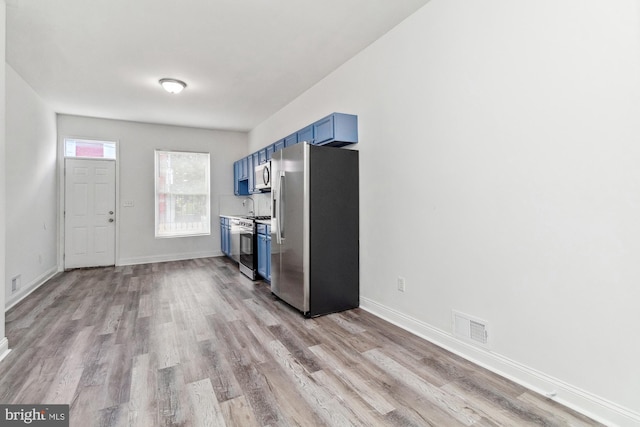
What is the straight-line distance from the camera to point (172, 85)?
4.03m

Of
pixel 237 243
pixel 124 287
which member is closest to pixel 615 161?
pixel 237 243

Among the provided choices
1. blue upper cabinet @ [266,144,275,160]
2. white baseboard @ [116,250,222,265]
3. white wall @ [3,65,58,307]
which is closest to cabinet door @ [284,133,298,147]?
blue upper cabinet @ [266,144,275,160]

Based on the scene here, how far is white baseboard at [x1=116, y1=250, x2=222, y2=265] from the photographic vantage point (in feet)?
19.7

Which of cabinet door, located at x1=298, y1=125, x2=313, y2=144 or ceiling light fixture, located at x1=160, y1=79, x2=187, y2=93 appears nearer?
cabinet door, located at x1=298, y1=125, x2=313, y2=144

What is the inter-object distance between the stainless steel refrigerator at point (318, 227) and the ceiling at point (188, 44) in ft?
3.58

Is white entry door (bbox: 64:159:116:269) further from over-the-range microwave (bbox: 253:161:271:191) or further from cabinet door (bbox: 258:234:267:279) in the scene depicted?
cabinet door (bbox: 258:234:267:279)

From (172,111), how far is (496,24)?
5.03 meters

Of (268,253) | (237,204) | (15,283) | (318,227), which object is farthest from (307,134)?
(15,283)

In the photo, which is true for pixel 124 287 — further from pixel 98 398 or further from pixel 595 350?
pixel 595 350

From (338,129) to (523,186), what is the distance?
190cm

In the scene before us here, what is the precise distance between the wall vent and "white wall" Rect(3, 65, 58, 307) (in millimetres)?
4574

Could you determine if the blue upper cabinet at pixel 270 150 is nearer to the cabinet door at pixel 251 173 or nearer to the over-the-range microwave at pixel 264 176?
the over-the-range microwave at pixel 264 176

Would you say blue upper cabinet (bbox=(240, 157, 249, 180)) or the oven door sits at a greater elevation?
blue upper cabinet (bbox=(240, 157, 249, 180))
